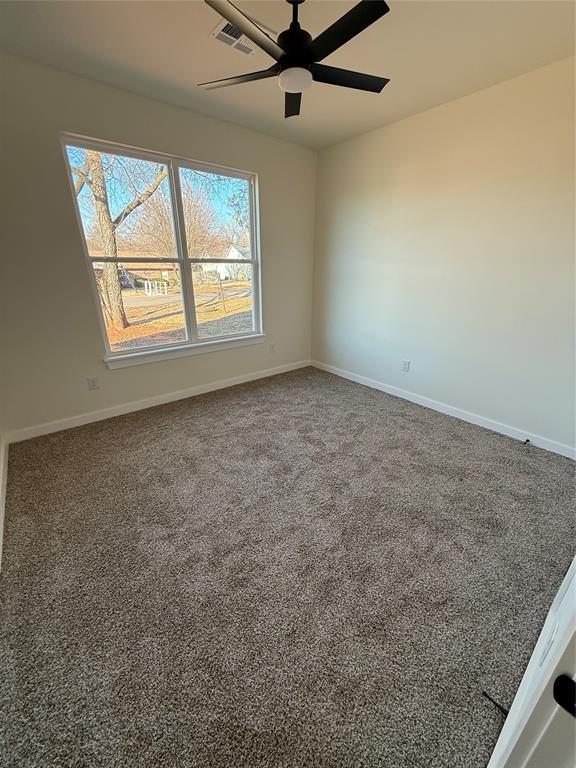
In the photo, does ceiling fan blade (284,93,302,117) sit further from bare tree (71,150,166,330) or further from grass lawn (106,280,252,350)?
grass lawn (106,280,252,350)

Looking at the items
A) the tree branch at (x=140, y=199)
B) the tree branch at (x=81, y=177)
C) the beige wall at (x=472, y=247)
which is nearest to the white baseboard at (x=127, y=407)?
the beige wall at (x=472, y=247)

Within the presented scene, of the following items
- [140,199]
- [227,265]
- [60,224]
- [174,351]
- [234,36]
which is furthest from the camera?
[227,265]

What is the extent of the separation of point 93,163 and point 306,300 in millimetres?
2580

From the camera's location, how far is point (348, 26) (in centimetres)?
127

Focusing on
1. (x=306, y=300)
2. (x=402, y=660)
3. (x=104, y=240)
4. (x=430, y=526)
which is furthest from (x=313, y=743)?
(x=306, y=300)

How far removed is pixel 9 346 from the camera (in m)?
2.45

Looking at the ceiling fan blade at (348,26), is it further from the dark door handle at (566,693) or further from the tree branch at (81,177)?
the tree branch at (81,177)

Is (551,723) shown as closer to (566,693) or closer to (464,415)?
(566,693)

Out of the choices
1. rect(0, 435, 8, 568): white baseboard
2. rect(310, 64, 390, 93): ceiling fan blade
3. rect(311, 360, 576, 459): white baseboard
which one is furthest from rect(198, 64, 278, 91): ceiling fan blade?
rect(311, 360, 576, 459): white baseboard

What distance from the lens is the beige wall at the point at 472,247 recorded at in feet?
7.46

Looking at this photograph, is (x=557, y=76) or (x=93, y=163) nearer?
(x=557, y=76)

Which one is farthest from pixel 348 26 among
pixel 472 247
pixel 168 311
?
pixel 168 311

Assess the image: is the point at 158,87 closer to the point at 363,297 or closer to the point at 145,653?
the point at 363,297

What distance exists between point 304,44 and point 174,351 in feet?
8.33
